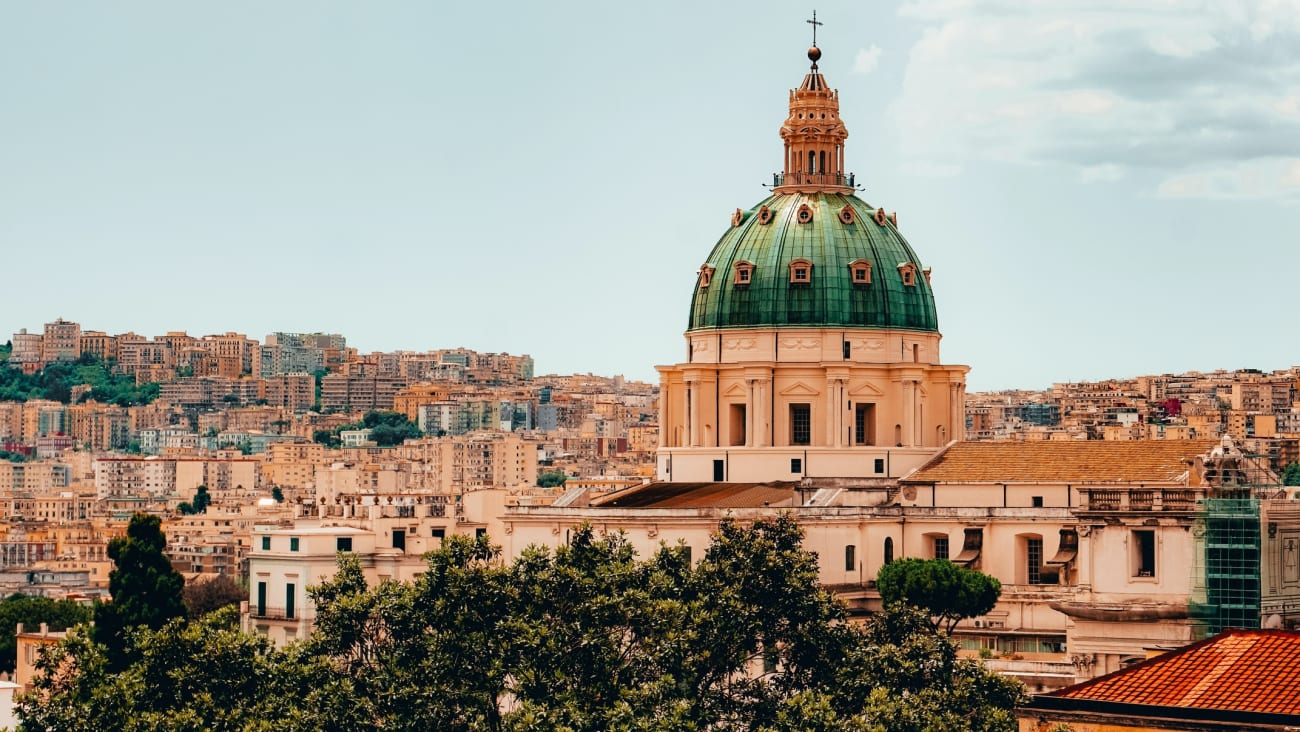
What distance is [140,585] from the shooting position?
352 feet

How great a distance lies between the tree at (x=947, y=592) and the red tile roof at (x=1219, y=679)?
31975 millimetres

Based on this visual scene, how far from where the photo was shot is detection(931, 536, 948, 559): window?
308 feet

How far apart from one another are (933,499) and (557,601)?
28103 mm

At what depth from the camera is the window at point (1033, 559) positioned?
91.9 meters

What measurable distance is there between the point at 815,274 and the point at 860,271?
1.43m

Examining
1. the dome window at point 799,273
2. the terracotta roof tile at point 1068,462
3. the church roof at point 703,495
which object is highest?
the dome window at point 799,273

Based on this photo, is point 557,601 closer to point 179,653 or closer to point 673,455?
point 179,653

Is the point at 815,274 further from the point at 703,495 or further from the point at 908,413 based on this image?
the point at 703,495

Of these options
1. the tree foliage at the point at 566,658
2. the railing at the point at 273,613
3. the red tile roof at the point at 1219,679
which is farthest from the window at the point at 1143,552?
the railing at the point at 273,613

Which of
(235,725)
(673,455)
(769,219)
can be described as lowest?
(235,725)

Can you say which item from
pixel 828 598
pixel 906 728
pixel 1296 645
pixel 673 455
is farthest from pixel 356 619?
pixel 673 455

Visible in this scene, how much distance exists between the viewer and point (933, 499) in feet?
314

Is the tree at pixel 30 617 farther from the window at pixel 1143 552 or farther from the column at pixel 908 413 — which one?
the window at pixel 1143 552

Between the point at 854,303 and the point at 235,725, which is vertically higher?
the point at 854,303
